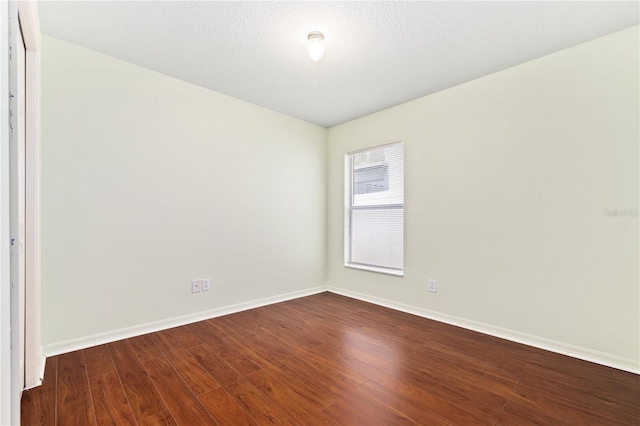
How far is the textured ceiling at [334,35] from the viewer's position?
1.96 meters

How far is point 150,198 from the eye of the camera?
275 centimetres

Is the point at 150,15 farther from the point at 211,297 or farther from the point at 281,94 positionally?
the point at 211,297

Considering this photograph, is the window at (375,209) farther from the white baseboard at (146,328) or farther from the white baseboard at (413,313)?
the white baseboard at (146,328)

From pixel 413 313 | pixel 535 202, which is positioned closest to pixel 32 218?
pixel 413 313

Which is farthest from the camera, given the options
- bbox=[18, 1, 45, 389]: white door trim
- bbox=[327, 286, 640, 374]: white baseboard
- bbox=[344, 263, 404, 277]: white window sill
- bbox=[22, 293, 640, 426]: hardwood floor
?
bbox=[344, 263, 404, 277]: white window sill

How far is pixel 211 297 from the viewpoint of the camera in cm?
316

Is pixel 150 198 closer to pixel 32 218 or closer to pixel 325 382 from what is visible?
pixel 32 218

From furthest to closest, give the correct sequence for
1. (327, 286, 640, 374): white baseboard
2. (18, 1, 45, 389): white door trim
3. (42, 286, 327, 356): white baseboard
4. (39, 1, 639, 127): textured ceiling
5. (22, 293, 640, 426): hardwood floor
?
(42, 286, 327, 356): white baseboard → (327, 286, 640, 374): white baseboard → (39, 1, 639, 127): textured ceiling → (18, 1, 45, 389): white door trim → (22, 293, 640, 426): hardwood floor

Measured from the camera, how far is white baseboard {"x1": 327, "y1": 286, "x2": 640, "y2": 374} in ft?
7.01

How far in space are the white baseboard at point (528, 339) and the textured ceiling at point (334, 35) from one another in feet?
7.83

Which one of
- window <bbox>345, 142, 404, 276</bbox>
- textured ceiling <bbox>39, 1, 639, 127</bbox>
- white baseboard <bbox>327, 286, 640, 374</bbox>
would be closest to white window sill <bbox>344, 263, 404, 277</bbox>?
window <bbox>345, 142, 404, 276</bbox>

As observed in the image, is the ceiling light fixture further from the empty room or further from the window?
the window

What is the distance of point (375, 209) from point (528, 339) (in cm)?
206

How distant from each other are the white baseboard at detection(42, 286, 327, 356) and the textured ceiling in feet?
7.77
